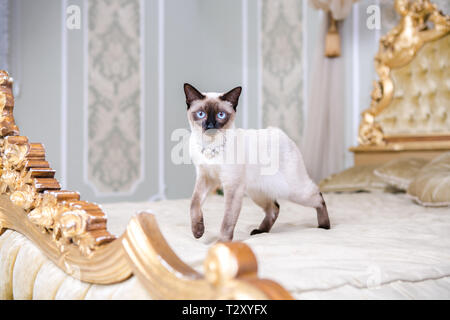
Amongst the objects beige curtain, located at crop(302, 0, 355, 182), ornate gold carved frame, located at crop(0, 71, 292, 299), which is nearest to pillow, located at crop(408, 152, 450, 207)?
beige curtain, located at crop(302, 0, 355, 182)

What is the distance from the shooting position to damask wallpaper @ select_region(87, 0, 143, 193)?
3.65 metres

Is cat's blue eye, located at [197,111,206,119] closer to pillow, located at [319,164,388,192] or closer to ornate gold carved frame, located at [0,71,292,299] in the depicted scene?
ornate gold carved frame, located at [0,71,292,299]

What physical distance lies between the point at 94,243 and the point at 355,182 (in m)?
2.47

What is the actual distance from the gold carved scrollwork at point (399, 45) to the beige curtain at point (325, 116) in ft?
0.74

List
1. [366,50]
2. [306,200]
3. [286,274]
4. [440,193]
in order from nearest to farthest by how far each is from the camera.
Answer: [286,274], [306,200], [440,193], [366,50]

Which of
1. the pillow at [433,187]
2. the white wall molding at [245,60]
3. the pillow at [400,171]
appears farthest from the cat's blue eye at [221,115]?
the white wall molding at [245,60]

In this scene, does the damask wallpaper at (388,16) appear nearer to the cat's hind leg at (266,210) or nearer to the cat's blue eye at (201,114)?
the cat's hind leg at (266,210)

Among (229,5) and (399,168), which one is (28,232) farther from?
(229,5)

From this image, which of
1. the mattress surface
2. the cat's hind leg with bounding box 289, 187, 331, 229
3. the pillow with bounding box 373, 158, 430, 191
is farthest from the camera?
the pillow with bounding box 373, 158, 430, 191

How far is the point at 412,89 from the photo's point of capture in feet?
11.5

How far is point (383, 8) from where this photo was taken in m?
3.66

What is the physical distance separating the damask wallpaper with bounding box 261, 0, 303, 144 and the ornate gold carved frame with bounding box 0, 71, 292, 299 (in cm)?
314
